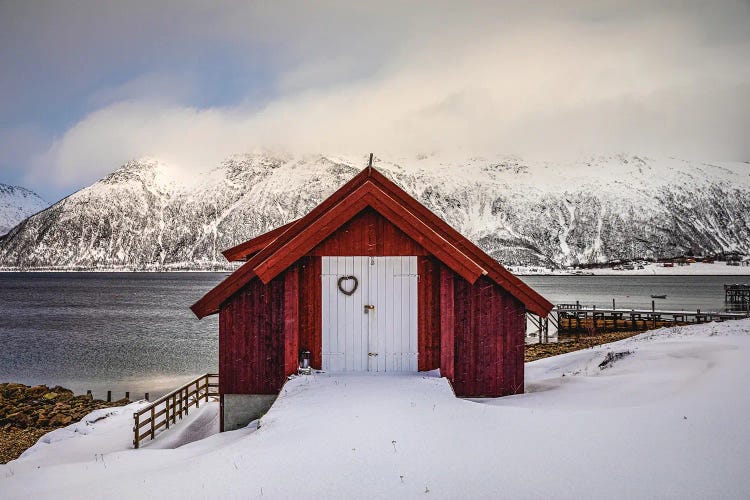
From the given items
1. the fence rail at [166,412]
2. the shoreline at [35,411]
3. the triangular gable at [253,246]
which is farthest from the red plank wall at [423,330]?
the shoreline at [35,411]

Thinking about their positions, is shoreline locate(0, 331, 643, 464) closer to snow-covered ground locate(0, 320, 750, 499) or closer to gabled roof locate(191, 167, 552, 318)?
gabled roof locate(191, 167, 552, 318)

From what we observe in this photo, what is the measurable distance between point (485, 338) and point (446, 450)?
548cm

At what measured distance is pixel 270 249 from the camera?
12148 mm

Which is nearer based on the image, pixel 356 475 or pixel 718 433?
pixel 356 475

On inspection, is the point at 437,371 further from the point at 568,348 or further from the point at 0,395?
the point at 0,395

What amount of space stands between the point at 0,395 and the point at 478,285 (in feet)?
96.2

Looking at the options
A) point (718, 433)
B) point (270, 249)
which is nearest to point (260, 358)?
point (270, 249)

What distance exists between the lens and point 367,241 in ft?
39.9

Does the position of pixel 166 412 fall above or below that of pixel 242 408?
below

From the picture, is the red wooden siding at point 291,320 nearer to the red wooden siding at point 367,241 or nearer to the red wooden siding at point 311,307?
the red wooden siding at point 311,307

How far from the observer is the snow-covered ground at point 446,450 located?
638 centimetres

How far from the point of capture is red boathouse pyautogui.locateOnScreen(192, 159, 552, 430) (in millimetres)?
12125

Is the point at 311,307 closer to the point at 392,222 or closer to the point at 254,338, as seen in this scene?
the point at 254,338

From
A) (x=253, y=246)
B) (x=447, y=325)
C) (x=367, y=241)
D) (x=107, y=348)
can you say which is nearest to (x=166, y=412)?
(x=253, y=246)
